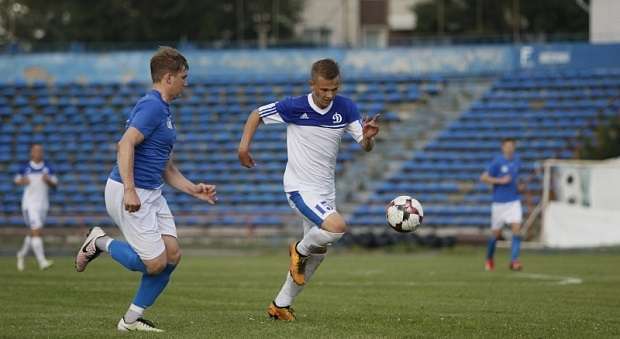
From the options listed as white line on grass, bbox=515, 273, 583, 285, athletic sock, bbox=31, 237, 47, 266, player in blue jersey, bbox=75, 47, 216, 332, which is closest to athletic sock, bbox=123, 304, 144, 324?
player in blue jersey, bbox=75, 47, 216, 332

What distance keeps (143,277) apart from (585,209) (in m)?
20.1

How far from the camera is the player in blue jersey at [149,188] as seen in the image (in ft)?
28.6

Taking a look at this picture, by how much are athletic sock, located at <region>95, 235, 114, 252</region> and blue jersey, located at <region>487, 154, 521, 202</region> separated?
39.6 feet

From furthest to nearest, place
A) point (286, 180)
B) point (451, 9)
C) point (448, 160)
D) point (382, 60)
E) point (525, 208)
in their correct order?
point (451, 9) → point (382, 60) → point (448, 160) → point (525, 208) → point (286, 180)

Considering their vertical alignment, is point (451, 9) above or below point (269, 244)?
above

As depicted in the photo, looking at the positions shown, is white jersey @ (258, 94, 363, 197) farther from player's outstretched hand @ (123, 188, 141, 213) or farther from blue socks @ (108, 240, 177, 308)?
player's outstretched hand @ (123, 188, 141, 213)

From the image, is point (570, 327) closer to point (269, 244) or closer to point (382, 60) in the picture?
point (269, 244)

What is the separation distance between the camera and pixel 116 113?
36.0 m

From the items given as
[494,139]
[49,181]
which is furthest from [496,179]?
[494,139]

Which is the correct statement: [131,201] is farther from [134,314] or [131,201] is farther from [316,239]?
[316,239]

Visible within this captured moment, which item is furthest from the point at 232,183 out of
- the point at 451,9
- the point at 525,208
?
the point at 451,9

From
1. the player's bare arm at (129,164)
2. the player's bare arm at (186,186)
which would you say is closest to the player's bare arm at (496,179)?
the player's bare arm at (186,186)

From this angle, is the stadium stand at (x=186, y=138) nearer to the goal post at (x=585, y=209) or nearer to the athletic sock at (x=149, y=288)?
the goal post at (x=585, y=209)

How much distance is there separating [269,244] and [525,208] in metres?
7.26
